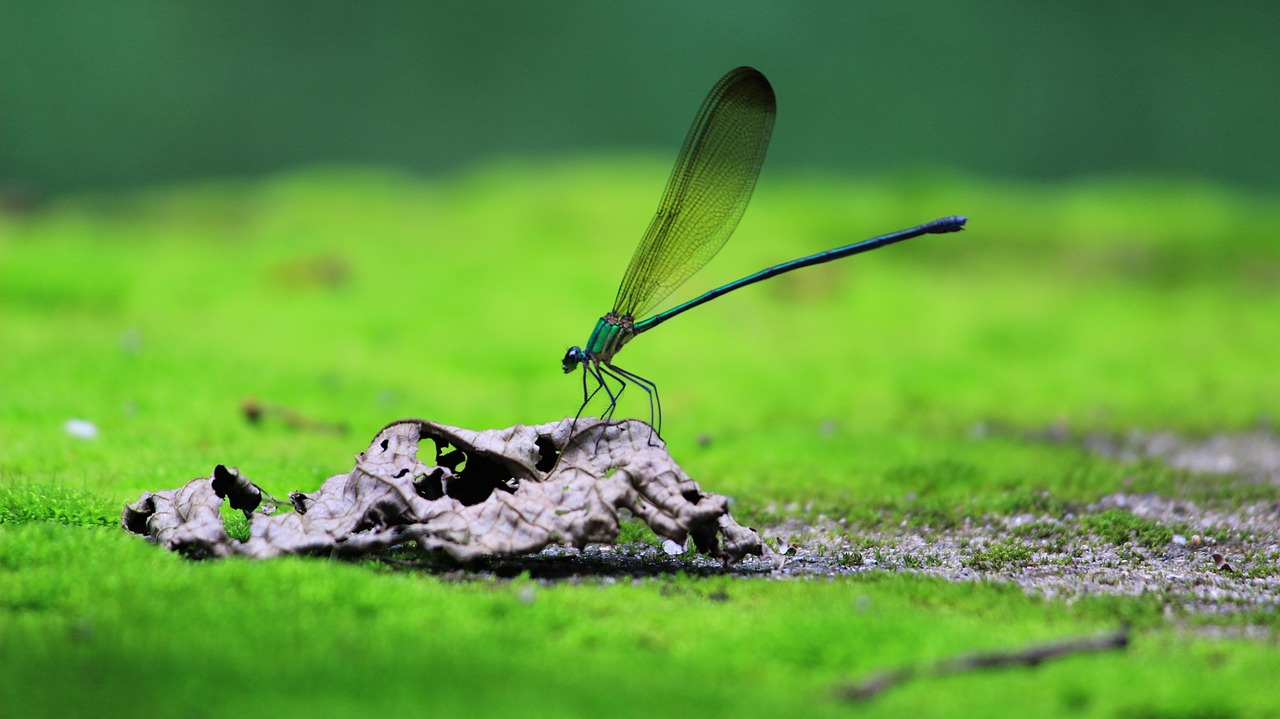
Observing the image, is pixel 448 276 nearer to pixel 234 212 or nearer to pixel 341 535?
pixel 234 212

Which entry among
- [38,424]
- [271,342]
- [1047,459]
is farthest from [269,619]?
[271,342]

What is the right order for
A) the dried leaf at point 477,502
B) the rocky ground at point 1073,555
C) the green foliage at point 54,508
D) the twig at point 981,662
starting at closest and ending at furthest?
the twig at point 981,662 < the dried leaf at point 477,502 < the rocky ground at point 1073,555 < the green foliage at point 54,508

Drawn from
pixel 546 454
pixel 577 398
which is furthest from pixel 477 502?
pixel 577 398

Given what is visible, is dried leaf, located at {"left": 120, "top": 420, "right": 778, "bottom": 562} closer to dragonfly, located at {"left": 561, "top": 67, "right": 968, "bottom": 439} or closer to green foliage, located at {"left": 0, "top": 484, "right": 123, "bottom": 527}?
green foliage, located at {"left": 0, "top": 484, "right": 123, "bottom": 527}

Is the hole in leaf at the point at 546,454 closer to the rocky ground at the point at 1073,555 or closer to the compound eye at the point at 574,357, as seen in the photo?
the rocky ground at the point at 1073,555

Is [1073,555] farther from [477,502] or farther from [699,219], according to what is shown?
[477,502]

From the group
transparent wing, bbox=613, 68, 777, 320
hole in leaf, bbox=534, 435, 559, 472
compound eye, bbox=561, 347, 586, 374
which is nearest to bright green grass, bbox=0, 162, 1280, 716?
hole in leaf, bbox=534, 435, 559, 472

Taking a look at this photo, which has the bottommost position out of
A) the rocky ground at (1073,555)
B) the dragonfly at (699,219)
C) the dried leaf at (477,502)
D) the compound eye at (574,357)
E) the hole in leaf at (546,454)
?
the rocky ground at (1073,555)

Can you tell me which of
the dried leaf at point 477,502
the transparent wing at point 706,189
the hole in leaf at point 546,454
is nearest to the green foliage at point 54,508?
the dried leaf at point 477,502
